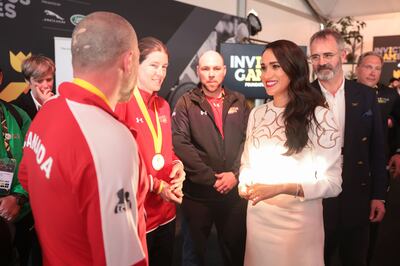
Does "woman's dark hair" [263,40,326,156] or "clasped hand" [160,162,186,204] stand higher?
"woman's dark hair" [263,40,326,156]

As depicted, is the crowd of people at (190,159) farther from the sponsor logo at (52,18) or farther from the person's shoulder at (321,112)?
the sponsor logo at (52,18)

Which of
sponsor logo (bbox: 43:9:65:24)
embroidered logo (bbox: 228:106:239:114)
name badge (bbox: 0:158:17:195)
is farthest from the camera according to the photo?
sponsor logo (bbox: 43:9:65:24)

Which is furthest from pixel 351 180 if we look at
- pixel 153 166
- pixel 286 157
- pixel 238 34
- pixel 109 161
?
pixel 238 34

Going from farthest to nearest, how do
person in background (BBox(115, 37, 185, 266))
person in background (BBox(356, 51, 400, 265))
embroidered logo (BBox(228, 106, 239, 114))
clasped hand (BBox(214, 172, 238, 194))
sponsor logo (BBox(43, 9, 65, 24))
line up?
sponsor logo (BBox(43, 9, 65, 24)) → person in background (BBox(356, 51, 400, 265)) → embroidered logo (BBox(228, 106, 239, 114)) → clasped hand (BBox(214, 172, 238, 194)) → person in background (BBox(115, 37, 185, 266))

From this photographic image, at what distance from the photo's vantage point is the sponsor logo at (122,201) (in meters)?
0.88

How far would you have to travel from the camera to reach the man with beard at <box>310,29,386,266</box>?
2.01m

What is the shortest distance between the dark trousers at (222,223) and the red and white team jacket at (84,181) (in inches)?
55.7

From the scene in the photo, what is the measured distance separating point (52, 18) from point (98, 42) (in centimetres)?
253

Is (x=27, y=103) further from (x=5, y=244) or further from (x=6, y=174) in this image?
(x=5, y=244)

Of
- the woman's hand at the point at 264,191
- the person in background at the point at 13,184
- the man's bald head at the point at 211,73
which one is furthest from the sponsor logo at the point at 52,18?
the woman's hand at the point at 264,191

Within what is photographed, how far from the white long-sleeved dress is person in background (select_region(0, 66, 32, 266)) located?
4.09 feet

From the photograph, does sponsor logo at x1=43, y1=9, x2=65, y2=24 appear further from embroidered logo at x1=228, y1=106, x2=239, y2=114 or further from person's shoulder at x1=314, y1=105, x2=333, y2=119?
person's shoulder at x1=314, y1=105, x2=333, y2=119

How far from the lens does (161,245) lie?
193cm

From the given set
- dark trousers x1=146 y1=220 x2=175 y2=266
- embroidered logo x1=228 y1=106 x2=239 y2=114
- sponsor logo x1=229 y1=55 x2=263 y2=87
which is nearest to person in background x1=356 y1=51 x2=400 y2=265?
embroidered logo x1=228 y1=106 x2=239 y2=114
